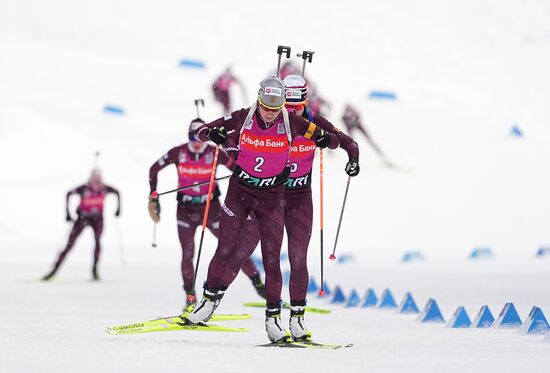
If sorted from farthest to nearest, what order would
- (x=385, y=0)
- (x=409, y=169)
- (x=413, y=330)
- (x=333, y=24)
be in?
(x=385, y=0), (x=333, y=24), (x=409, y=169), (x=413, y=330)

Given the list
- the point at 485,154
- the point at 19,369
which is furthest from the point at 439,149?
the point at 19,369

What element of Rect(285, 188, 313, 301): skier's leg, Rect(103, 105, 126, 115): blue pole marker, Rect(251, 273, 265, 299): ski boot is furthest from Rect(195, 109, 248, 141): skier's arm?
Rect(103, 105, 126, 115): blue pole marker

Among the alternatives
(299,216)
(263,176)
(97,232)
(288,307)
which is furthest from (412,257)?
(263,176)

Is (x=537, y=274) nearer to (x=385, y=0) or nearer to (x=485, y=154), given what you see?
(x=485, y=154)

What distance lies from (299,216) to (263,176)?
0.52 m

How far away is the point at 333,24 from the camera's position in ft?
152

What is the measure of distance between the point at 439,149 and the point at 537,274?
14392 mm

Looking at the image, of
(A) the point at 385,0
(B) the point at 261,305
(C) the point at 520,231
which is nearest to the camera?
(B) the point at 261,305

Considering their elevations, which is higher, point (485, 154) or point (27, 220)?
point (485, 154)

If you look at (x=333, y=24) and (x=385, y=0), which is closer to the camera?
(x=333, y=24)

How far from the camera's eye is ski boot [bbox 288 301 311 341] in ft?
26.4

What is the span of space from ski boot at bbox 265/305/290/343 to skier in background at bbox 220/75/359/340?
0.12 m

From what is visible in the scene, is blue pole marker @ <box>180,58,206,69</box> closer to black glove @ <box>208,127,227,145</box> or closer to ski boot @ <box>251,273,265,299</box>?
ski boot @ <box>251,273,265,299</box>

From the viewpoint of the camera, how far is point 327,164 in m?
28.5
